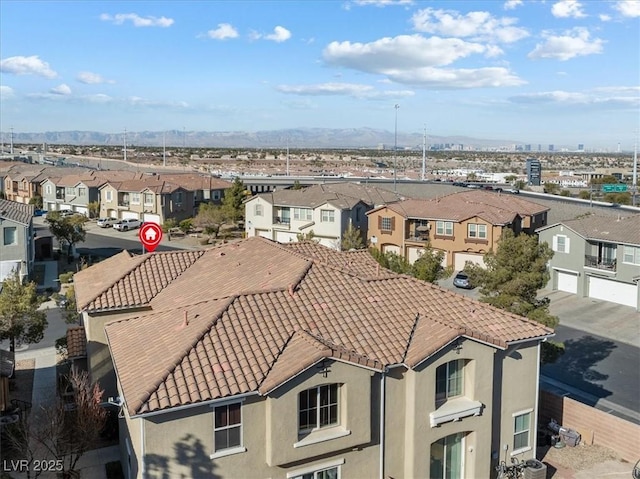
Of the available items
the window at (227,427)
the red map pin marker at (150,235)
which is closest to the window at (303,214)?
the red map pin marker at (150,235)

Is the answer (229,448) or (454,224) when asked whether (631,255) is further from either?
(229,448)

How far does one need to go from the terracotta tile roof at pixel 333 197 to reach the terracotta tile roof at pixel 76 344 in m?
35.5

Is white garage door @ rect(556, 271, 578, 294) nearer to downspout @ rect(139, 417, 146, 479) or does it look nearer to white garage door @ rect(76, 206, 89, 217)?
downspout @ rect(139, 417, 146, 479)

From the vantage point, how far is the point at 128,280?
22062 millimetres

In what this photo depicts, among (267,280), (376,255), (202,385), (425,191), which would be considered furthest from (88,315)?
(425,191)

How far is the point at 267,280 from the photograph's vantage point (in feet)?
66.8

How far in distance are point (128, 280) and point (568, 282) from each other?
33.8 m

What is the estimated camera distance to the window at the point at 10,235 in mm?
42344

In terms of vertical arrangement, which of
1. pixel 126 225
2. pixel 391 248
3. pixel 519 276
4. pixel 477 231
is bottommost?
pixel 391 248

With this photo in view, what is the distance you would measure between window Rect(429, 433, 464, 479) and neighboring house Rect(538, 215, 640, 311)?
2790cm

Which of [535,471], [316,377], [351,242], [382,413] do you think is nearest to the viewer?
[316,377]

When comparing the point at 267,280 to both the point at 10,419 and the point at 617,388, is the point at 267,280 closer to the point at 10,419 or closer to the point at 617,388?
the point at 10,419

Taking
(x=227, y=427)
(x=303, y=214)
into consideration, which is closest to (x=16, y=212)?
(x=303, y=214)

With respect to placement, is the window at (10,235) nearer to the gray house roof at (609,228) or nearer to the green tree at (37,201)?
the gray house roof at (609,228)
